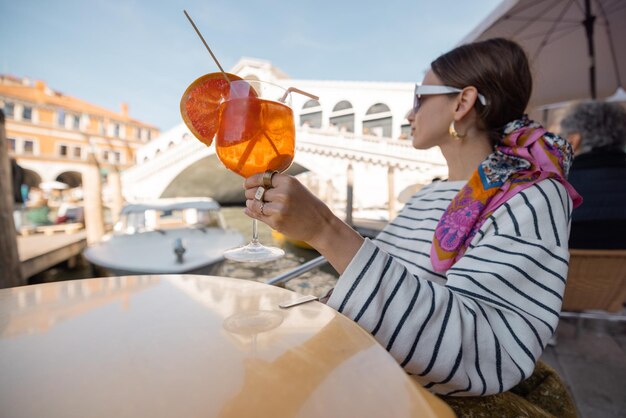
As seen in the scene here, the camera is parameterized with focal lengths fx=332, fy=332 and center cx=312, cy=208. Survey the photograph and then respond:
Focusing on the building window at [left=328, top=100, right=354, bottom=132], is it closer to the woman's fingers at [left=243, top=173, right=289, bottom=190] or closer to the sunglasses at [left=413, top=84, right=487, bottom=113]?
the sunglasses at [left=413, top=84, right=487, bottom=113]

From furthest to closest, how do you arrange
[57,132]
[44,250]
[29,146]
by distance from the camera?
[57,132] < [29,146] < [44,250]

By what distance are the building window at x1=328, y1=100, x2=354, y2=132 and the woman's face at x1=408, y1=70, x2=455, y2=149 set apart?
16798 mm

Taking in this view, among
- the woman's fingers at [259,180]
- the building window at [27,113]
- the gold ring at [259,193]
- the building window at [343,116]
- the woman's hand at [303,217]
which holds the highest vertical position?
the building window at [27,113]

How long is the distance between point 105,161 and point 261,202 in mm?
29444

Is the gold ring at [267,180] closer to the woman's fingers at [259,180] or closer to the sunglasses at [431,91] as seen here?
the woman's fingers at [259,180]

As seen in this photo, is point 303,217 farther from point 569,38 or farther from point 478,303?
point 569,38

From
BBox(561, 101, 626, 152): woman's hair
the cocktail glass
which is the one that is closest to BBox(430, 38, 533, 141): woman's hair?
the cocktail glass

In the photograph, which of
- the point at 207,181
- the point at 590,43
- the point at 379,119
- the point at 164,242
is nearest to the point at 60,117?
the point at 207,181

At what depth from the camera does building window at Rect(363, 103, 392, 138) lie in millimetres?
16094

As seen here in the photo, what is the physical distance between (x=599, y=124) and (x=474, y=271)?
1.83 m

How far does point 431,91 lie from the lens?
944 millimetres

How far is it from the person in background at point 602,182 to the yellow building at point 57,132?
24.8 m

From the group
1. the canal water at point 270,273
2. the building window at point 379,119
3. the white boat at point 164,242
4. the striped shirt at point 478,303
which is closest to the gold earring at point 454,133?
the striped shirt at point 478,303

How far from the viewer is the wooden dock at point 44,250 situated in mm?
4562
